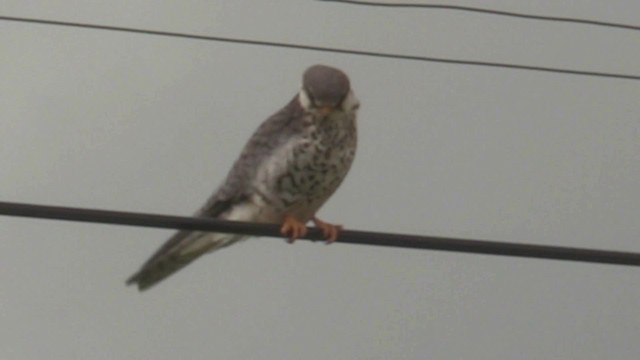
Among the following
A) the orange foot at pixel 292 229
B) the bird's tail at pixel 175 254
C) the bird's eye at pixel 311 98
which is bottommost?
the bird's tail at pixel 175 254

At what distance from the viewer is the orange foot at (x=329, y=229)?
9.95 meters

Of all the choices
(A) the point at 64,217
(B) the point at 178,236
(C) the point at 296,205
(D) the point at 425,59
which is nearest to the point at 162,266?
(B) the point at 178,236

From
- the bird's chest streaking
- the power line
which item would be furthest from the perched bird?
the power line

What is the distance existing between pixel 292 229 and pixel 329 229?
182 mm

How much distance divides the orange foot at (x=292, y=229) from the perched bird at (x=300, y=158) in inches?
1.9

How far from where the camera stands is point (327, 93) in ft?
36.0

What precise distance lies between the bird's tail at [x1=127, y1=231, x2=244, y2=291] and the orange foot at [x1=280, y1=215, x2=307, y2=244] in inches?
33.8

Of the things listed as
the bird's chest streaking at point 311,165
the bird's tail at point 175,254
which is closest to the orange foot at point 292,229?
the bird's chest streaking at point 311,165

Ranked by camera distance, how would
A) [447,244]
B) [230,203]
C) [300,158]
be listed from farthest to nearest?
[230,203] < [300,158] < [447,244]

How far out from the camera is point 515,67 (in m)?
12.4

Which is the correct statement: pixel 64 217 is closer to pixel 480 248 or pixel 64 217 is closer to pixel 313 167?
pixel 480 248

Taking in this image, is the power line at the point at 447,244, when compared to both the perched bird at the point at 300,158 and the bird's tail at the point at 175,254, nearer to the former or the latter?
the perched bird at the point at 300,158

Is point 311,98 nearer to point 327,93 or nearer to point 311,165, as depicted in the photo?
point 327,93

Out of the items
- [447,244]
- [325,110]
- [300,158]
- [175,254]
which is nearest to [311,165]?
[300,158]
